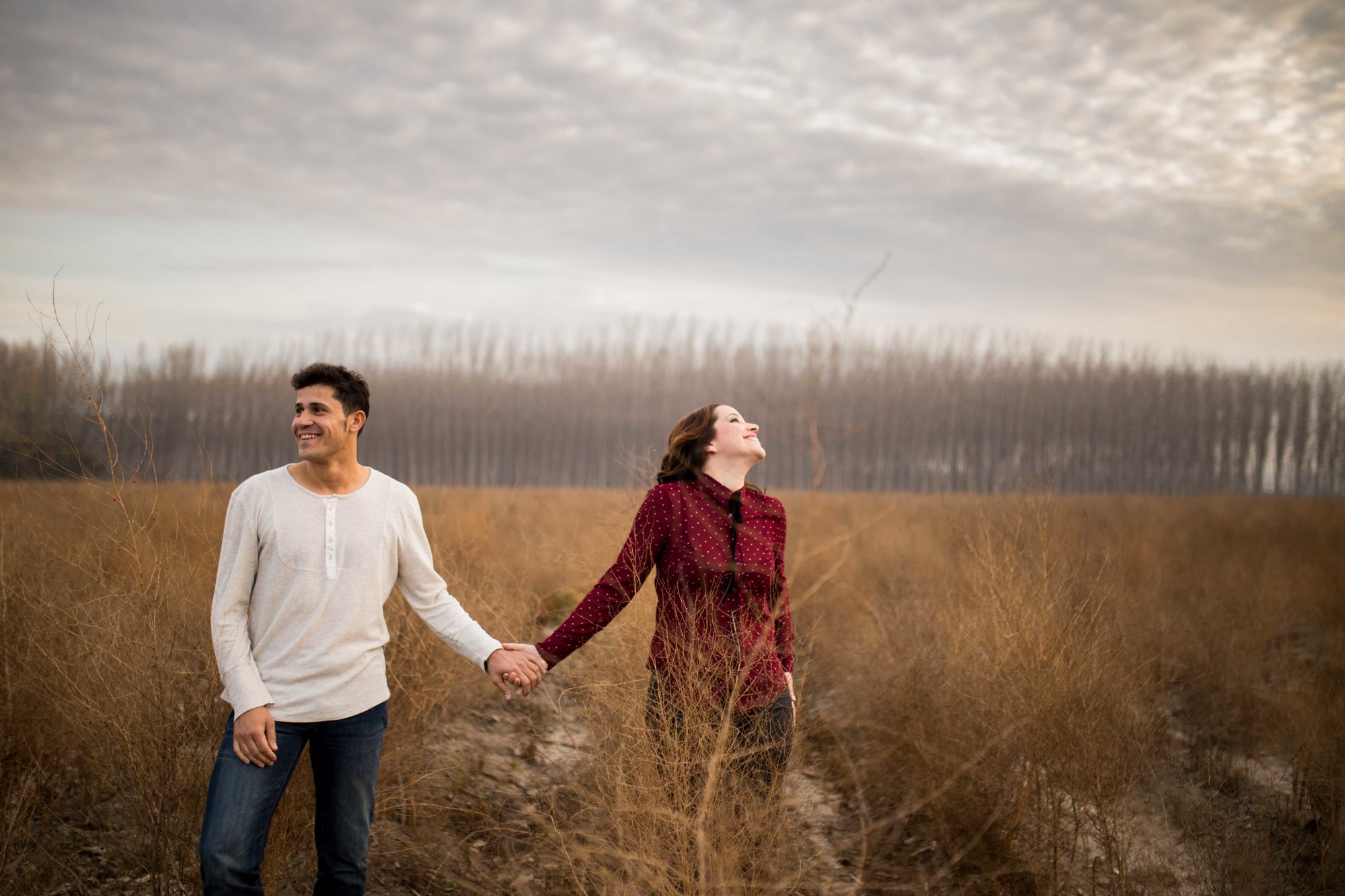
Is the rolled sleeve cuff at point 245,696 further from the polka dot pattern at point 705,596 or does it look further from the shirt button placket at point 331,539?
the polka dot pattern at point 705,596

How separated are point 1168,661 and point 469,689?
4939 mm

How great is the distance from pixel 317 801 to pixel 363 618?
1.60ft

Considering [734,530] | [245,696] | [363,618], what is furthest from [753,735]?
[245,696]

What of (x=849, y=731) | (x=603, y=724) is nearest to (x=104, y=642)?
(x=603, y=724)

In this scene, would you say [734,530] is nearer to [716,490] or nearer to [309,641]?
[716,490]

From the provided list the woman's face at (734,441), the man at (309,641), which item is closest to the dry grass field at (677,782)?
the woman's face at (734,441)

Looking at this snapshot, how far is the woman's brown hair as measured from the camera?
2619mm

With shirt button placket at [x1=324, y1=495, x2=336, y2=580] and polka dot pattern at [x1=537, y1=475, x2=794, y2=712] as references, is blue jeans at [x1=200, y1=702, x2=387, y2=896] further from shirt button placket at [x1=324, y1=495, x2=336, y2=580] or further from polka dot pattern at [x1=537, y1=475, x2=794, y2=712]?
polka dot pattern at [x1=537, y1=475, x2=794, y2=712]

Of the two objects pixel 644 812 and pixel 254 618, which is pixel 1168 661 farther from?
pixel 254 618

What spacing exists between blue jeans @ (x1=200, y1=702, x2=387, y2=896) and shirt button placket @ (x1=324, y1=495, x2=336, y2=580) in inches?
15.5

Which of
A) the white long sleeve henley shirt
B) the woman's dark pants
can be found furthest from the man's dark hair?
the woman's dark pants

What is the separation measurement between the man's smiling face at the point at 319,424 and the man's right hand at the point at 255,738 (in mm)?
651

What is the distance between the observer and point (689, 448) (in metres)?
2.65

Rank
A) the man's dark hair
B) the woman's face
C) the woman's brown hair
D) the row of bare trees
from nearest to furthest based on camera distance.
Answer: the man's dark hair < the woman's face < the woman's brown hair < the row of bare trees
